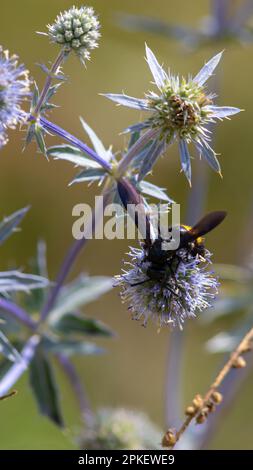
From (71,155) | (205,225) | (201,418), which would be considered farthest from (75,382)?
(205,225)

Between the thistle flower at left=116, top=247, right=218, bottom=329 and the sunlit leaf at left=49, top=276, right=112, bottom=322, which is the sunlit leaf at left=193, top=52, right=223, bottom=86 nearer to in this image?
the thistle flower at left=116, top=247, right=218, bottom=329

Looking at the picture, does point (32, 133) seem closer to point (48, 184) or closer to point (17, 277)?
point (17, 277)

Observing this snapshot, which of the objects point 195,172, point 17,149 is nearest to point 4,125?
point 195,172

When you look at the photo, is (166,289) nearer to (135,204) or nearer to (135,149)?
(135,204)

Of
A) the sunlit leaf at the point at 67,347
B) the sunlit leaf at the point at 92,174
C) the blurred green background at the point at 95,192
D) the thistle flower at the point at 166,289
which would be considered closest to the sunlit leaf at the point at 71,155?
the sunlit leaf at the point at 92,174

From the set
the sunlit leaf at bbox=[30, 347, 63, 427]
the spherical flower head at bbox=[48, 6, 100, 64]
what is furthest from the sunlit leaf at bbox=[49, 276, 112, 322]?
the spherical flower head at bbox=[48, 6, 100, 64]

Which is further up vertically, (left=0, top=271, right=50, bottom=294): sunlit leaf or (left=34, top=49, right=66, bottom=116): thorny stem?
(left=34, top=49, right=66, bottom=116): thorny stem
